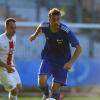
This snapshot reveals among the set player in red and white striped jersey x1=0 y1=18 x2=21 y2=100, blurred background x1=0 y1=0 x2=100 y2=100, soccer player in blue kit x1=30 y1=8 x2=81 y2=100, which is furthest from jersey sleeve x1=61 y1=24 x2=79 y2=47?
blurred background x1=0 y1=0 x2=100 y2=100

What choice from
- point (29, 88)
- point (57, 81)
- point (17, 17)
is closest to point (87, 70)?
point (29, 88)

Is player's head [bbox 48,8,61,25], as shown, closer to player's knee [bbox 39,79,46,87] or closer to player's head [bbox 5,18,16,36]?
player's head [bbox 5,18,16,36]

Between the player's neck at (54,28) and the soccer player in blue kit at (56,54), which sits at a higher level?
the player's neck at (54,28)

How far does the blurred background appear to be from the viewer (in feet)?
69.9

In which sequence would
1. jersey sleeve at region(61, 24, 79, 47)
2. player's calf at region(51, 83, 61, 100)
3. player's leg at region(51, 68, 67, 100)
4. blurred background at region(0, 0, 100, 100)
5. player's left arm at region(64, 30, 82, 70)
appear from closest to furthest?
player's left arm at region(64, 30, 82, 70) < jersey sleeve at region(61, 24, 79, 47) < player's calf at region(51, 83, 61, 100) < player's leg at region(51, 68, 67, 100) < blurred background at region(0, 0, 100, 100)

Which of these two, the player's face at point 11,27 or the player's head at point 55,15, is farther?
the player's face at point 11,27

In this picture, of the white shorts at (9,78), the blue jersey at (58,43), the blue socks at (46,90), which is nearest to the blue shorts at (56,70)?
the blue jersey at (58,43)

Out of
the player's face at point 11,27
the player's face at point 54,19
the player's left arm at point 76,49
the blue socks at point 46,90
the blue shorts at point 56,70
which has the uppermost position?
the player's face at point 54,19

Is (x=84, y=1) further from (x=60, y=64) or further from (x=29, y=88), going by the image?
(x=60, y=64)

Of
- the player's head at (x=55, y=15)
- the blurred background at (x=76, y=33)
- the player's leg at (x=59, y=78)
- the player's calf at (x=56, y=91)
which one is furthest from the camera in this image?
the blurred background at (x=76, y=33)

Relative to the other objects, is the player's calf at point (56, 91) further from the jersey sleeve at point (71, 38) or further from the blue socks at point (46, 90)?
the jersey sleeve at point (71, 38)

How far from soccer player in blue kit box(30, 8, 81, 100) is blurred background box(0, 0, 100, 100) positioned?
572 centimetres

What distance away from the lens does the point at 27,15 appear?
23.5 meters

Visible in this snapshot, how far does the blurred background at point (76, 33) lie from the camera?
21.3 m
